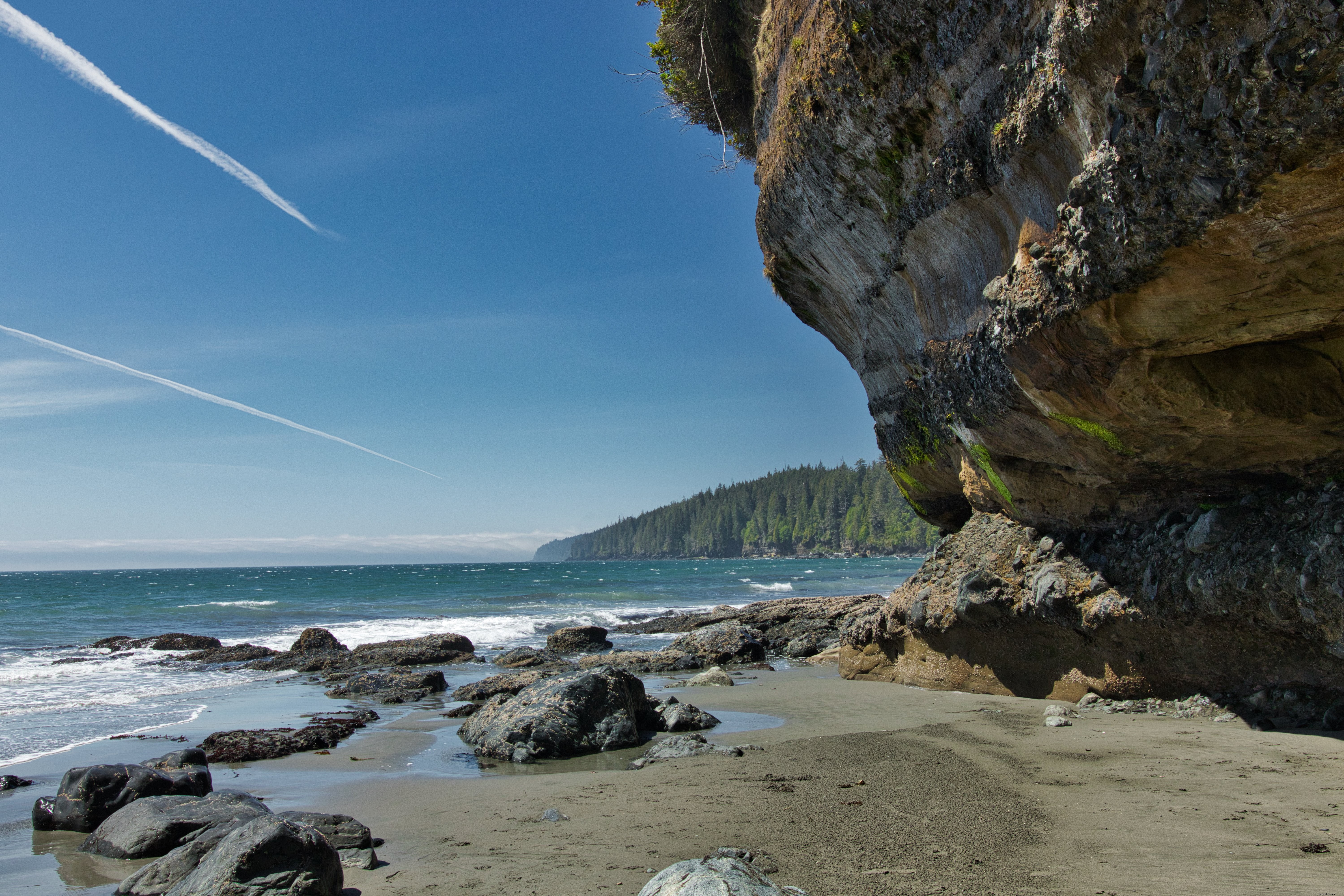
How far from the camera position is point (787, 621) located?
20.7 m

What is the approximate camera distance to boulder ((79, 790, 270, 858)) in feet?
16.6

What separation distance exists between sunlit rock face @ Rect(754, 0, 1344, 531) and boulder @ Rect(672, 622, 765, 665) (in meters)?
7.29

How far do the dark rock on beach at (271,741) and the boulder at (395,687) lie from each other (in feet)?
8.65

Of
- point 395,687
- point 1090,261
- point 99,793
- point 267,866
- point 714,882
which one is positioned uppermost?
point 1090,261

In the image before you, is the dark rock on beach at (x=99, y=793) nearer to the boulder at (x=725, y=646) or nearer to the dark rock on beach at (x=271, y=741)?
the dark rock on beach at (x=271, y=741)

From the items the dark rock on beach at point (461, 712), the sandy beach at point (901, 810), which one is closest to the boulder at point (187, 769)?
the sandy beach at point (901, 810)

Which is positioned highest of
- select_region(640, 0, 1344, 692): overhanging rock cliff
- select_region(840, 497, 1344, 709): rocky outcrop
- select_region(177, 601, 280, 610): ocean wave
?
select_region(640, 0, 1344, 692): overhanging rock cliff

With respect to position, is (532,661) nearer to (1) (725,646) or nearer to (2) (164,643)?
(1) (725,646)

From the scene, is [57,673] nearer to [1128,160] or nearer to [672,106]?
[672,106]

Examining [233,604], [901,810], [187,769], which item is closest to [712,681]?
[901,810]

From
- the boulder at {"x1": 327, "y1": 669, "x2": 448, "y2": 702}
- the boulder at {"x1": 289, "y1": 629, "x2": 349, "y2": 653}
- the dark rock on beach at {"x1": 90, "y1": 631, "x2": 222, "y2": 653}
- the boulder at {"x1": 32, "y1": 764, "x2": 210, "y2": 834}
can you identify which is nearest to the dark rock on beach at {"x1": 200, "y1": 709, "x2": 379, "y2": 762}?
the boulder at {"x1": 32, "y1": 764, "x2": 210, "y2": 834}

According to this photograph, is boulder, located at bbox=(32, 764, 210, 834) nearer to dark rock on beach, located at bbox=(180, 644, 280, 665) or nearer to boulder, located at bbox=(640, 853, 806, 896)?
→ boulder, located at bbox=(640, 853, 806, 896)

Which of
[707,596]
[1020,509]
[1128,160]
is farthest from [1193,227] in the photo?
[707,596]

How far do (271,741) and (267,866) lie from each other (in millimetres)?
5141
